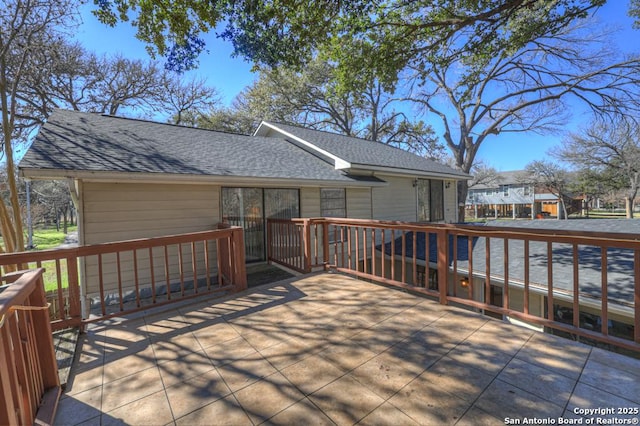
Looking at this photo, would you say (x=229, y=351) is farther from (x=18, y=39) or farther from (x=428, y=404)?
(x=18, y=39)

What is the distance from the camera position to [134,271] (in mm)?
4051

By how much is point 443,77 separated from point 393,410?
769 inches

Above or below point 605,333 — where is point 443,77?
above

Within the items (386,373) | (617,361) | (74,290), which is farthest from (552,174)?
(74,290)

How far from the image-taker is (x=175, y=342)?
2.82 meters

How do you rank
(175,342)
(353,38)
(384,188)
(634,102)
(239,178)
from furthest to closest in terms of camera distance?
(634,102)
(384,188)
(353,38)
(239,178)
(175,342)

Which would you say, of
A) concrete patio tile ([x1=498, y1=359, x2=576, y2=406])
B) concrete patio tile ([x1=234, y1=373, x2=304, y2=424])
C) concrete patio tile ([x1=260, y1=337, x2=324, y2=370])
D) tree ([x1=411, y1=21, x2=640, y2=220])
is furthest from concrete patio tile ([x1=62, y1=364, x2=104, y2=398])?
tree ([x1=411, y1=21, x2=640, y2=220])

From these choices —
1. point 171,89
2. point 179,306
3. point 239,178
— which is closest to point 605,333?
point 179,306

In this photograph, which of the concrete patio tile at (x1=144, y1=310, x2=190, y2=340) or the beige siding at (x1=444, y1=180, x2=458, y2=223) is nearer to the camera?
the concrete patio tile at (x1=144, y1=310, x2=190, y2=340)

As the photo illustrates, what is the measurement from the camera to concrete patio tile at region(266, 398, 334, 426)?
1.73 m

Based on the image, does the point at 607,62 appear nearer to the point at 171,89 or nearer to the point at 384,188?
the point at 384,188

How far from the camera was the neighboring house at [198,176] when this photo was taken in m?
4.80

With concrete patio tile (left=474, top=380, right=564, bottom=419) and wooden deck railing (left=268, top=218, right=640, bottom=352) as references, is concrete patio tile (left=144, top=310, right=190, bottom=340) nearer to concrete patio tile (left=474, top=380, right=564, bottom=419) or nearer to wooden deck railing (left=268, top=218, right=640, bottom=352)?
wooden deck railing (left=268, top=218, right=640, bottom=352)

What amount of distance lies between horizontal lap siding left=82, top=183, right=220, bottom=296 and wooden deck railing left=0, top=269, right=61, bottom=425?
327cm
